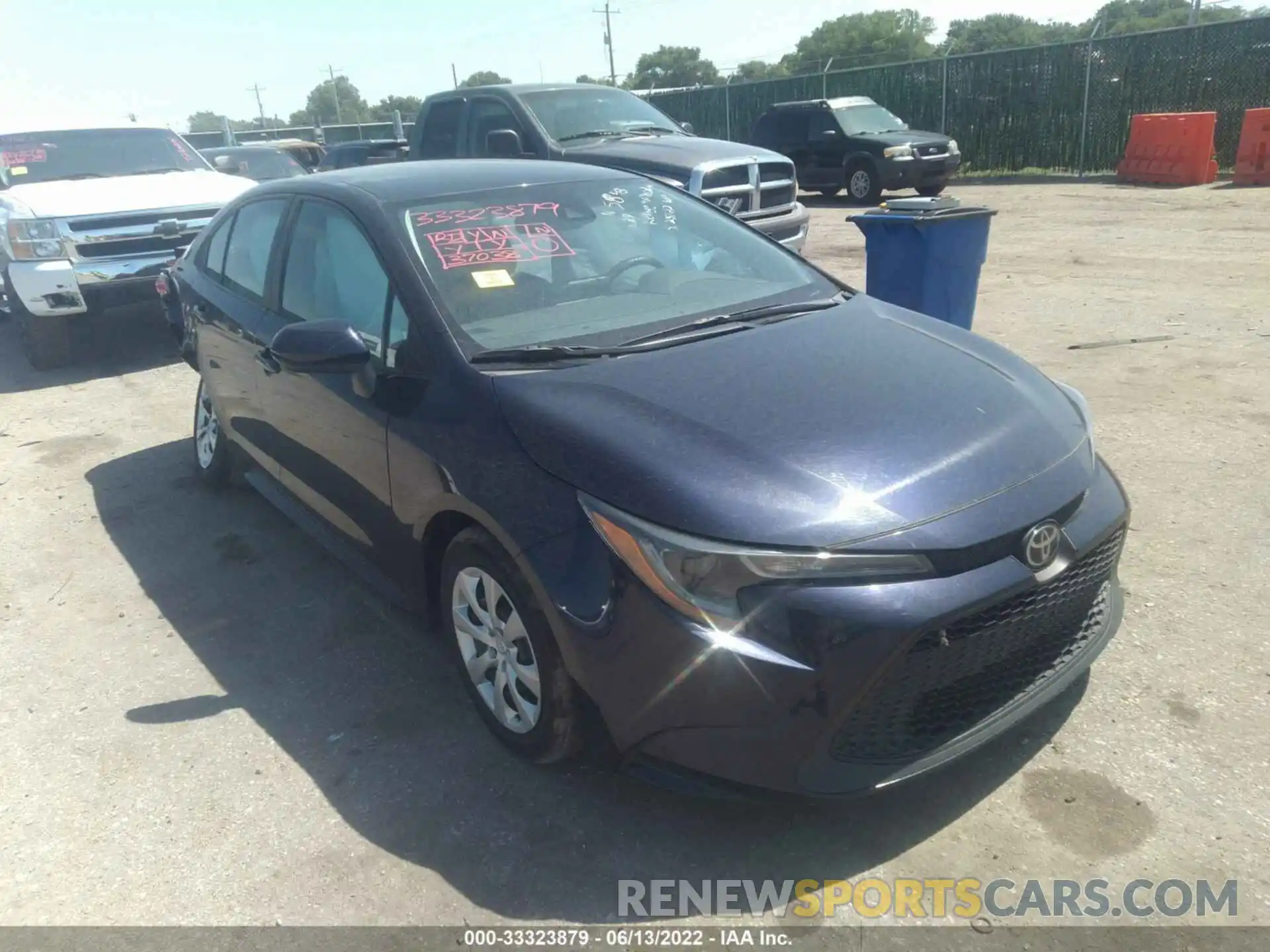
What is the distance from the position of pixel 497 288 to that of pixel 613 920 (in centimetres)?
200

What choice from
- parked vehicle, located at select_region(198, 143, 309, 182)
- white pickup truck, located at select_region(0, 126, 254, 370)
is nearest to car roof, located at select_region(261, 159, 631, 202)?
white pickup truck, located at select_region(0, 126, 254, 370)

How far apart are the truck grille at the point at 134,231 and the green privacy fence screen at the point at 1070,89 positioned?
16730 mm

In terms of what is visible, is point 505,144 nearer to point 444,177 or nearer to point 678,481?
point 444,177

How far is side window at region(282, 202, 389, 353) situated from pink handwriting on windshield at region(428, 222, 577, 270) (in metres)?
0.23

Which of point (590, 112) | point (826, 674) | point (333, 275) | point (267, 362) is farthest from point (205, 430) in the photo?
point (590, 112)

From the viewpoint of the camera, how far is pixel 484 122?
960 cm

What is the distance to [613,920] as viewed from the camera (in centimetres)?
247

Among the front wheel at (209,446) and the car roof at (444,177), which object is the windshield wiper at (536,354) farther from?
the front wheel at (209,446)

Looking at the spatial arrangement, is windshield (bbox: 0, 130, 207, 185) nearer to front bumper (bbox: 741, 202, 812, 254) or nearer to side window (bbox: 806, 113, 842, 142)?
front bumper (bbox: 741, 202, 812, 254)

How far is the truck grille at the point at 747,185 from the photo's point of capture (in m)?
8.26

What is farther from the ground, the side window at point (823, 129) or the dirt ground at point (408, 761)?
the side window at point (823, 129)

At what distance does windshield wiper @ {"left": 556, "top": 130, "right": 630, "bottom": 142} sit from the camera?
916 cm

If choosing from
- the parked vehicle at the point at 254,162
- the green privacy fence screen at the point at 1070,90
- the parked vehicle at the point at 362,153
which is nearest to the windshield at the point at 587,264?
the parked vehicle at the point at 254,162

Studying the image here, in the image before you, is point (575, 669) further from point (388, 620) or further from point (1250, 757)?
point (1250, 757)
